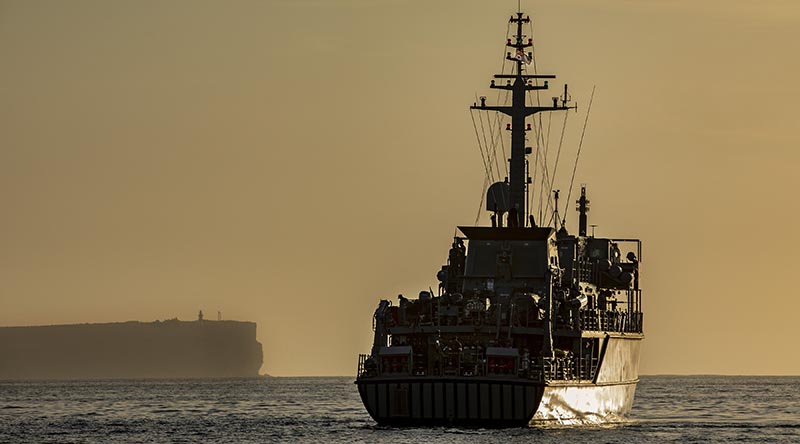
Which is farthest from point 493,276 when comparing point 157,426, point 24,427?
point 24,427

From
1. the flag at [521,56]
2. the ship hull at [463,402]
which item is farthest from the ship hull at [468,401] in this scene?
the flag at [521,56]

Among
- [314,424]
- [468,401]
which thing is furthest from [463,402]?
[314,424]

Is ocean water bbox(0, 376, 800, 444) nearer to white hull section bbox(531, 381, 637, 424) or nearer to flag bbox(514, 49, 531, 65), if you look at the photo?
white hull section bbox(531, 381, 637, 424)

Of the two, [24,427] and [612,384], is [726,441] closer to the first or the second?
[612,384]

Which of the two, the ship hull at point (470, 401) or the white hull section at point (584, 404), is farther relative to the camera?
the white hull section at point (584, 404)

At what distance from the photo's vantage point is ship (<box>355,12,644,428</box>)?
81000 millimetres

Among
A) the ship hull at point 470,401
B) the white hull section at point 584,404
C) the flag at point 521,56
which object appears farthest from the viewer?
the flag at point 521,56

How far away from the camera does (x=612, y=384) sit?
3797 inches

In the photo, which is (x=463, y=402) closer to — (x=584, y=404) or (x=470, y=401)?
(x=470, y=401)

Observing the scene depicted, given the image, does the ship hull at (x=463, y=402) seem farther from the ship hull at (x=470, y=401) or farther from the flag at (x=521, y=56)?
the flag at (x=521, y=56)

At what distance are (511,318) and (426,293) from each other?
17.6ft

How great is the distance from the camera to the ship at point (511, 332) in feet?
266

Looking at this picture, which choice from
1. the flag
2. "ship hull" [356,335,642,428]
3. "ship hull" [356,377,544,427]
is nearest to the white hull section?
"ship hull" [356,335,642,428]

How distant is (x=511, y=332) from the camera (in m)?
85.6
